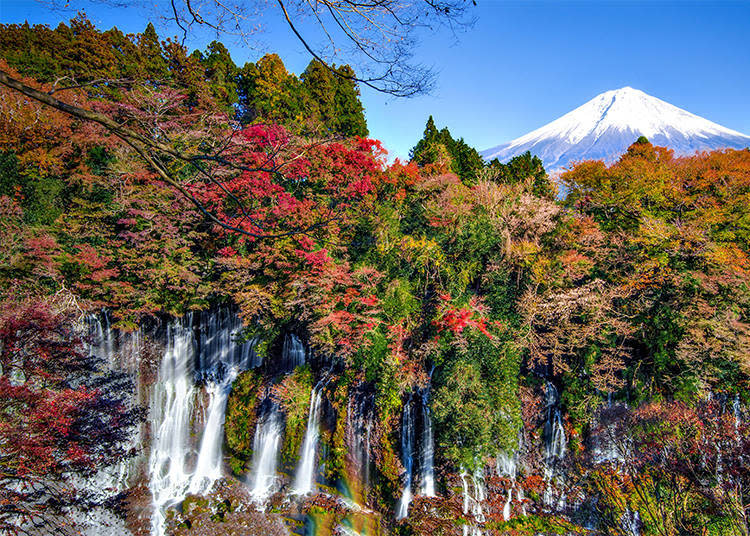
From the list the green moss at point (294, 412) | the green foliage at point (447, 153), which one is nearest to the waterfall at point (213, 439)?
the green moss at point (294, 412)

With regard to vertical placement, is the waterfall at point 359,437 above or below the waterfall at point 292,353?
below

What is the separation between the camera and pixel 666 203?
39.5 ft

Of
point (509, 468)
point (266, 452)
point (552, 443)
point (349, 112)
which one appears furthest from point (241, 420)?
point (349, 112)

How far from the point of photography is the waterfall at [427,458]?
411 inches

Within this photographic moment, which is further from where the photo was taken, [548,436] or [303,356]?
[303,356]

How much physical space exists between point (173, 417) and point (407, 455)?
9.24 meters

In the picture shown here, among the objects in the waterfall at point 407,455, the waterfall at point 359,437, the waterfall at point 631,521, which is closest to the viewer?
the waterfall at point 631,521

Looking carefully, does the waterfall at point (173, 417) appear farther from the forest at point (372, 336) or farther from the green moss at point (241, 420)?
the green moss at point (241, 420)

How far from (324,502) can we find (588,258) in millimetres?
12010

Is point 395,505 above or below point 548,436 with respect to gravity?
below

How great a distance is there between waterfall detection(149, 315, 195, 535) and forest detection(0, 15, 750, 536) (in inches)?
3.0

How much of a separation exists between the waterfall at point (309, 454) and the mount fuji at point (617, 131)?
49540mm

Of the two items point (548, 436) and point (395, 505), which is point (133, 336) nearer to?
point (395, 505)

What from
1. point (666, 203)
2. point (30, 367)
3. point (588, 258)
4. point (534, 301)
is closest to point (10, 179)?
point (30, 367)
